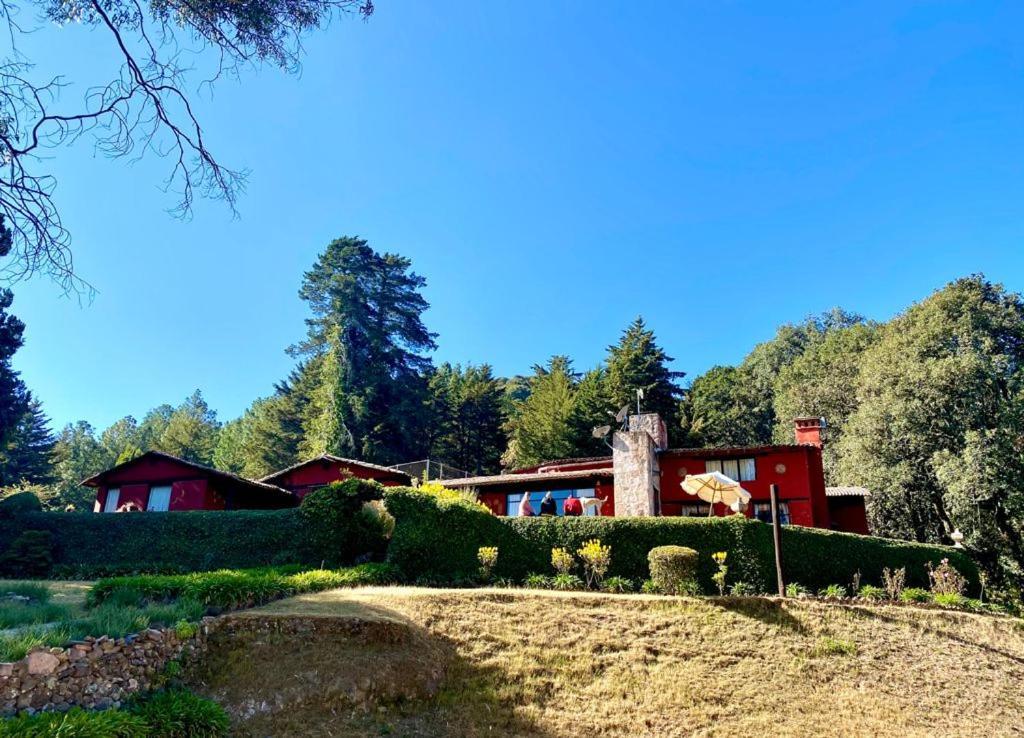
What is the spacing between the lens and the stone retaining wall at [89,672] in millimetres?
7930

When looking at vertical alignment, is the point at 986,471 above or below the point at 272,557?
above

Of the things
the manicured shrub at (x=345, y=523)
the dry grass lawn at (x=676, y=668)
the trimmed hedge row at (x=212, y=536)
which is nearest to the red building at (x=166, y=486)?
the trimmed hedge row at (x=212, y=536)

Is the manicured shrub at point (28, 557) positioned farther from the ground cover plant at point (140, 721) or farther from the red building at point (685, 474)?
the ground cover plant at point (140, 721)

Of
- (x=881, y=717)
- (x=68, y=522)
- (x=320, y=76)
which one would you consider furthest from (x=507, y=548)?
(x=68, y=522)

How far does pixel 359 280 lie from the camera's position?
151 ft

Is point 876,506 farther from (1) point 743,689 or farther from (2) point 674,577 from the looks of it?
(1) point 743,689

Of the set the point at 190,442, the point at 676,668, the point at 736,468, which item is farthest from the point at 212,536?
the point at 190,442

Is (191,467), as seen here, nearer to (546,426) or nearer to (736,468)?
(546,426)

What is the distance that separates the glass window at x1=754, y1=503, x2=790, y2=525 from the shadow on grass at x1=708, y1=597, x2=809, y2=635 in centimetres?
1067

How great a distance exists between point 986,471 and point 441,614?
25.3 m

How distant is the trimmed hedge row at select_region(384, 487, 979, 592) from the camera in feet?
54.3

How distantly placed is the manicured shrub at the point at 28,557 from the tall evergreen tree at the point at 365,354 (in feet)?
61.0

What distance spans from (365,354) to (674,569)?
1245 inches

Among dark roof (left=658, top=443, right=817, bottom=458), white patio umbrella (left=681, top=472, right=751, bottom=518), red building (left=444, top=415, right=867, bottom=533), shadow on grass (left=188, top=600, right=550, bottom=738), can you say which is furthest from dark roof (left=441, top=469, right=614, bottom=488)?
shadow on grass (left=188, top=600, right=550, bottom=738)
